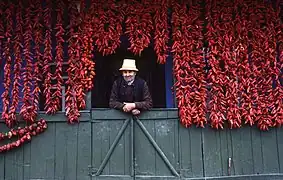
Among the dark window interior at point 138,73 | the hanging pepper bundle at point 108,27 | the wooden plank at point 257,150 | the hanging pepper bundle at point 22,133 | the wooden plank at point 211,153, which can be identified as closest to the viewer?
the hanging pepper bundle at point 22,133

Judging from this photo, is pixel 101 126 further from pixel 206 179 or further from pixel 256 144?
pixel 256 144

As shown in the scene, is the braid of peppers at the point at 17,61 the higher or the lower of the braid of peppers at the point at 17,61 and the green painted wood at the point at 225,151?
the higher

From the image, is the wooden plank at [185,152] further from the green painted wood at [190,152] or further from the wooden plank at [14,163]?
the wooden plank at [14,163]

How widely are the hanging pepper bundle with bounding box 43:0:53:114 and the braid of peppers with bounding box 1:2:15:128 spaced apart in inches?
19.9

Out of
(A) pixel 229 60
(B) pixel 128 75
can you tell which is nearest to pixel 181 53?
(A) pixel 229 60

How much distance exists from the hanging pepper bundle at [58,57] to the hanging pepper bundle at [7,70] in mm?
630

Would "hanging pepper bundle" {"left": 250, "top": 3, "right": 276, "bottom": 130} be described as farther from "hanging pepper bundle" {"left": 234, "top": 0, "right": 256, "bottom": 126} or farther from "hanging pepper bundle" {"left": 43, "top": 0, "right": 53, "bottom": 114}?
"hanging pepper bundle" {"left": 43, "top": 0, "right": 53, "bottom": 114}

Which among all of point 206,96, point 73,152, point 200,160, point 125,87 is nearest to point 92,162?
point 73,152

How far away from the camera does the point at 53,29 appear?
16.7ft

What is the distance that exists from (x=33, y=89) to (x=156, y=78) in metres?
2.61

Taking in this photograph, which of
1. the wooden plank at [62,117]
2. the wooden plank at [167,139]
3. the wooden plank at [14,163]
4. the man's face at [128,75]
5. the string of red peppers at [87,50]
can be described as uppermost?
the string of red peppers at [87,50]

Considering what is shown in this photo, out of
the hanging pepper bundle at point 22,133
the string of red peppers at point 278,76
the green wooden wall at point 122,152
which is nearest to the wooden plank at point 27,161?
the green wooden wall at point 122,152

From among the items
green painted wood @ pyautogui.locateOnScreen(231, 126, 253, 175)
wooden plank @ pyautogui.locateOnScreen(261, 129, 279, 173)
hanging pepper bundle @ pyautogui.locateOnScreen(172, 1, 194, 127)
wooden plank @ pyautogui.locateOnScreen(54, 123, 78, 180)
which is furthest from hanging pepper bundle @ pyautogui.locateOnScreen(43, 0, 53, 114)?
wooden plank @ pyautogui.locateOnScreen(261, 129, 279, 173)

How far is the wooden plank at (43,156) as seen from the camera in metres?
4.55
